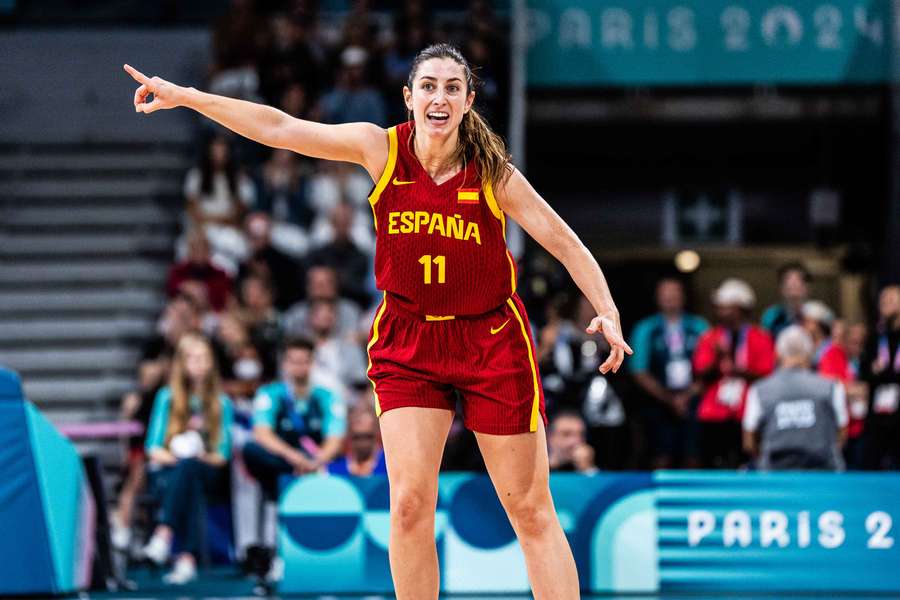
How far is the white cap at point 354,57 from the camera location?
1223 cm

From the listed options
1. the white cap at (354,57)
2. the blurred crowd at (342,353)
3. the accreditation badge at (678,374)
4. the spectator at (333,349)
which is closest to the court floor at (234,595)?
the blurred crowd at (342,353)

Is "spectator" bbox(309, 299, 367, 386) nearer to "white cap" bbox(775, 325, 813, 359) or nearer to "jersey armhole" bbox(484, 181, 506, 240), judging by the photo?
"white cap" bbox(775, 325, 813, 359)

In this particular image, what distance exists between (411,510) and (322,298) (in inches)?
244

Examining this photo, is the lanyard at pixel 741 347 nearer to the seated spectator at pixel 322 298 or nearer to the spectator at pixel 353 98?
the seated spectator at pixel 322 298

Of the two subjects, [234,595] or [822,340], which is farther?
[822,340]

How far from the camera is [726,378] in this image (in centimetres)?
998

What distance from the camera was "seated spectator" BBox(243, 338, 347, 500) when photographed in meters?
9.35

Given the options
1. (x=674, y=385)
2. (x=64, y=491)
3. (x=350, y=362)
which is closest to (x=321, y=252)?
(x=350, y=362)

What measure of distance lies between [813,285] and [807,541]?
35.0 feet

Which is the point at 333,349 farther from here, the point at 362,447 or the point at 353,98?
the point at 353,98

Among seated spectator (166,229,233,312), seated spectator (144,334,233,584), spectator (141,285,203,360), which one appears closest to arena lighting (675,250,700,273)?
seated spectator (166,229,233,312)

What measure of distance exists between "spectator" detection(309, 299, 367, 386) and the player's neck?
19.0 feet

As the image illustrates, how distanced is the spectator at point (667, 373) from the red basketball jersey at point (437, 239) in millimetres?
5619

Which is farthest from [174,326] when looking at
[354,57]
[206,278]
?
[354,57]
